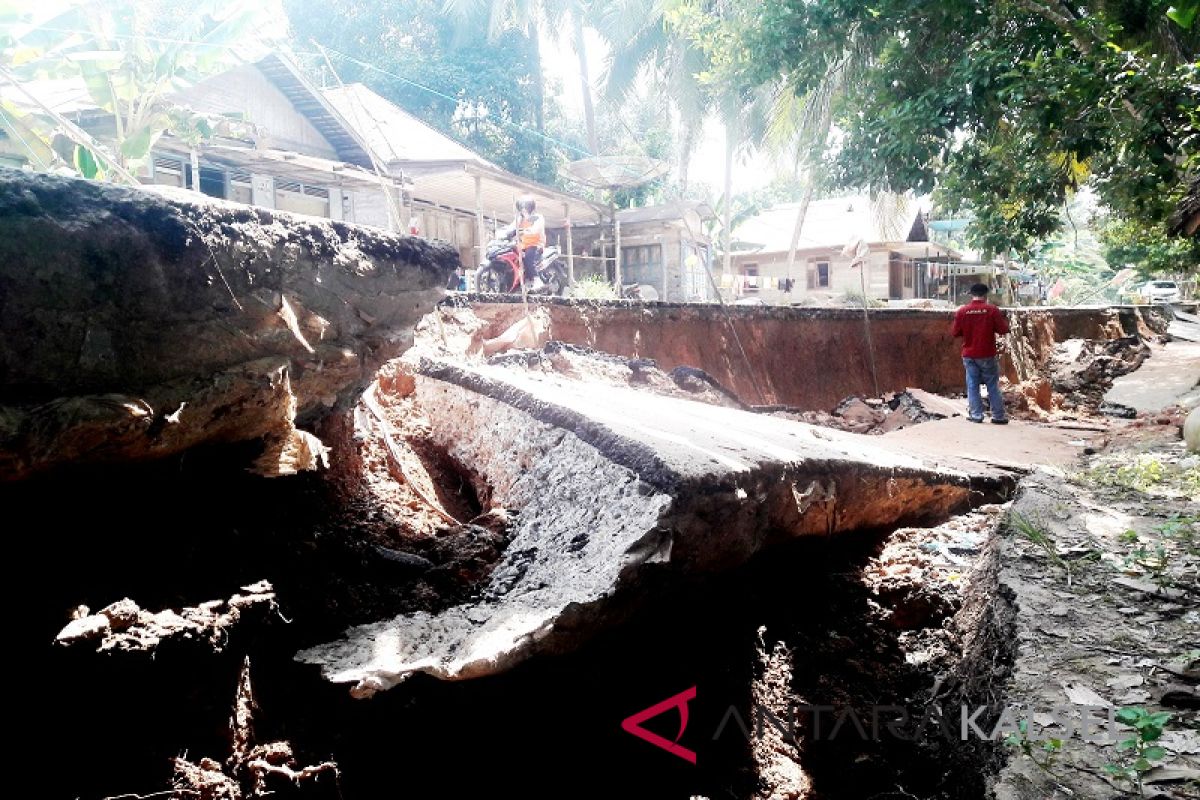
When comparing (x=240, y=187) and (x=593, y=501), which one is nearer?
(x=593, y=501)

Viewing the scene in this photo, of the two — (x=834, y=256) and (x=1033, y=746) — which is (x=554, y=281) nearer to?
(x=1033, y=746)

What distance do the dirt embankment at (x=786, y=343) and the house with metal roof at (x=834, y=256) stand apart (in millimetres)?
10915

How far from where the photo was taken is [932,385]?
11477 millimetres

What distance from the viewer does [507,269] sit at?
Result: 877 cm

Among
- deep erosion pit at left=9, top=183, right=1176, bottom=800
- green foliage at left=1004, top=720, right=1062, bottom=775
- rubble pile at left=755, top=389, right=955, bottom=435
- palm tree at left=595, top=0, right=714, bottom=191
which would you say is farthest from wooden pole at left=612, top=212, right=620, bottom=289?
green foliage at left=1004, top=720, right=1062, bottom=775

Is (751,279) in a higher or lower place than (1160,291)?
higher

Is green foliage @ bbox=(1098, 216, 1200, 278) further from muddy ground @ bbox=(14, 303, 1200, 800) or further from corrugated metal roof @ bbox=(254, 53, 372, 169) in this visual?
corrugated metal roof @ bbox=(254, 53, 372, 169)

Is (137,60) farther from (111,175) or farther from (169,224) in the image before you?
(169,224)

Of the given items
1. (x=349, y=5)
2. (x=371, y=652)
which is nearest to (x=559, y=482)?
(x=371, y=652)

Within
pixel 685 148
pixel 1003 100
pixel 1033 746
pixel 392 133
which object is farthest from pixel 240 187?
pixel 685 148

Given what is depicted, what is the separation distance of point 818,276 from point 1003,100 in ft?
66.2

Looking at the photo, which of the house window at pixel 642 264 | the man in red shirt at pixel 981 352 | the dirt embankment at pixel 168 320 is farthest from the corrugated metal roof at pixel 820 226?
the dirt embankment at pixel 168 320

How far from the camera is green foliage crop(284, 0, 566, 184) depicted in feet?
74.4

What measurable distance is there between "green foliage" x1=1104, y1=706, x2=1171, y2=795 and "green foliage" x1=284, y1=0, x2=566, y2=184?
22651mm
